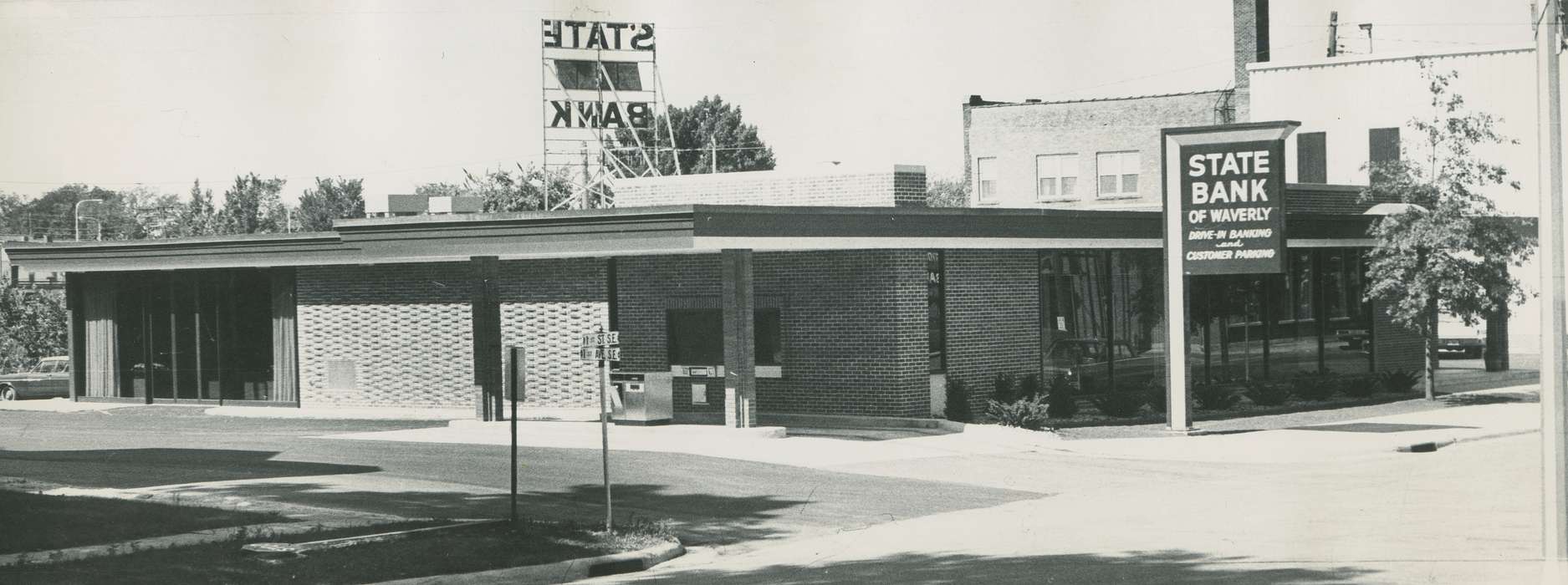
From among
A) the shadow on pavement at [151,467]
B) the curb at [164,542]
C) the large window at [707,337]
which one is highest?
the large window at [707,337]

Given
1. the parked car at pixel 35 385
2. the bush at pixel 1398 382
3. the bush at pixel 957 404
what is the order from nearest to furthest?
1. the bush at pixel 957 404
2. the bush at pixel 1398 382
3. the parked car at pixel 35 385

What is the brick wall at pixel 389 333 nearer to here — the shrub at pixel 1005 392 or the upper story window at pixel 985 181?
the shrub at pixel 1005 392

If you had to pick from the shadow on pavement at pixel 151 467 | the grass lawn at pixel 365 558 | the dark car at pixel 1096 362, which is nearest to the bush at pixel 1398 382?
the dark car at pixel 1096 362

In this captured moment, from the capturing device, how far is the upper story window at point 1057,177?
197 ft

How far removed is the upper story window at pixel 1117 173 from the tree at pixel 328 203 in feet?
171

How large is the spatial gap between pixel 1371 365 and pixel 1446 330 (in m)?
17.0

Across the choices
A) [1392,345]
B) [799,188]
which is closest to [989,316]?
[799,188]

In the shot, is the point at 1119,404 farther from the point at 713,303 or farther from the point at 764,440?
the point at 713,303

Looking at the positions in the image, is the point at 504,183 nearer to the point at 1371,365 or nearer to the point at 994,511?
the point at 1371,365

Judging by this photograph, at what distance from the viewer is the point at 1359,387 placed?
35969 mm

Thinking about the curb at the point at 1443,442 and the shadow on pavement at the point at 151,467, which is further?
the curb at the point at 1443,442

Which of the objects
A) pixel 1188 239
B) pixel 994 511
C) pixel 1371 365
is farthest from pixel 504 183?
pixel 994 511

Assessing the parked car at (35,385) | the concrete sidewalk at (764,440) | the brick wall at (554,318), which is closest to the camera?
the concrete sidewalk at (764,440)

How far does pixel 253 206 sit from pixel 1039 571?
8285 centimetres
